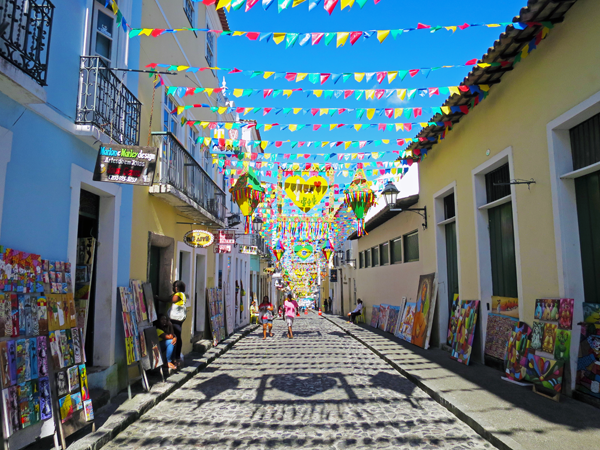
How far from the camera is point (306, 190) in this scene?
1037cm

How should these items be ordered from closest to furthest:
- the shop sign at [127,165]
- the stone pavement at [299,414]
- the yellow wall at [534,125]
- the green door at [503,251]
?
the stone pavement at [299,414], the shop sign at [127,165], the yellow wall at [534,125], the green door at [503,251]

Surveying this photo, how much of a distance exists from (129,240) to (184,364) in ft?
11.0

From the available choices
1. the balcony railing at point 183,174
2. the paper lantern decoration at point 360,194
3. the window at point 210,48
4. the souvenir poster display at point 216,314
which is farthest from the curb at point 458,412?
the window at point 210,48

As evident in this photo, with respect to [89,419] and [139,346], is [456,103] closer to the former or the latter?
[139,346]

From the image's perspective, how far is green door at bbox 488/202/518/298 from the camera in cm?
792

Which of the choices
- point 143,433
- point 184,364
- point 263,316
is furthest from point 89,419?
point 263,316

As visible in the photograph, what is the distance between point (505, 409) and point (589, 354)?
128cm

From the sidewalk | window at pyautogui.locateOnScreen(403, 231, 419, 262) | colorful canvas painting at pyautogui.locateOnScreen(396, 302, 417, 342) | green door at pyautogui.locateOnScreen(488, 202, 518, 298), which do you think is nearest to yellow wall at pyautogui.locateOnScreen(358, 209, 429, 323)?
window at pyautogui.locateOnScreen(403, 231, 419, 262)

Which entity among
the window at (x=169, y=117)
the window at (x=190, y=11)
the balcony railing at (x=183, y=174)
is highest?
the window at (x=190, y=11)

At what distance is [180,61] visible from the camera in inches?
420

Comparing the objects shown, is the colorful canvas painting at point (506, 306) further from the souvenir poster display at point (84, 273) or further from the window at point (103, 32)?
the window at point (103, 32)

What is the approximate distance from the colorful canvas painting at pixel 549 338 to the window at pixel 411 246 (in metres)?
7.35

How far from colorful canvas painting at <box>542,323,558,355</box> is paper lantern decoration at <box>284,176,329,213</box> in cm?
552

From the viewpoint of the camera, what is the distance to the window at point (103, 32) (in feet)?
22.0
